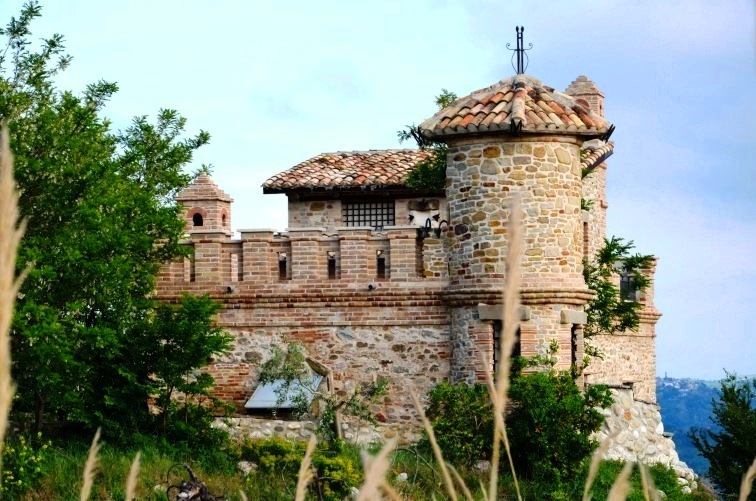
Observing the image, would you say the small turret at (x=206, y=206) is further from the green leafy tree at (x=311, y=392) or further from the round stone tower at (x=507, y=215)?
the round stone tower at (x=507, y=215)

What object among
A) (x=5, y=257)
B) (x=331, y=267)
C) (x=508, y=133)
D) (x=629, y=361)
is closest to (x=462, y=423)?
(x=331, y=267)

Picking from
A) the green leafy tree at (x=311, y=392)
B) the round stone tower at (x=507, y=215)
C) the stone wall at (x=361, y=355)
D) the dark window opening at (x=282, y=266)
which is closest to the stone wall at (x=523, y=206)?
the round stone tower at (x=507, y=215)

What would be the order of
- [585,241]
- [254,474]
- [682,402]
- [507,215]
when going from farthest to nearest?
1. [682,402]
2. [585,241]
3. [507,215]
4. [254,474]

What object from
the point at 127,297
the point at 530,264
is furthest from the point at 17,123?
the point at 530,264

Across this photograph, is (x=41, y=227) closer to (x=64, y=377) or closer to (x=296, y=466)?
(x=64, y=377)

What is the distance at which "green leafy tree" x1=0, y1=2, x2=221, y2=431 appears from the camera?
18438mm

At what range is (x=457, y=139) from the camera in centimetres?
2042

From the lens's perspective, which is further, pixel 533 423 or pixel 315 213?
pixel 315 213

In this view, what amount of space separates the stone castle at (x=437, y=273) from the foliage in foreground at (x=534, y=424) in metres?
0.69

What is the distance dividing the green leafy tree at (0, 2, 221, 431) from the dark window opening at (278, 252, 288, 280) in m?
1.61

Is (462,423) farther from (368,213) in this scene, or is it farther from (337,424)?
(368,213)

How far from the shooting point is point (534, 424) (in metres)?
19.2

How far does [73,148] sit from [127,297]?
255 cm

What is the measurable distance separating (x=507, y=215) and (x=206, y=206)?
661cm
